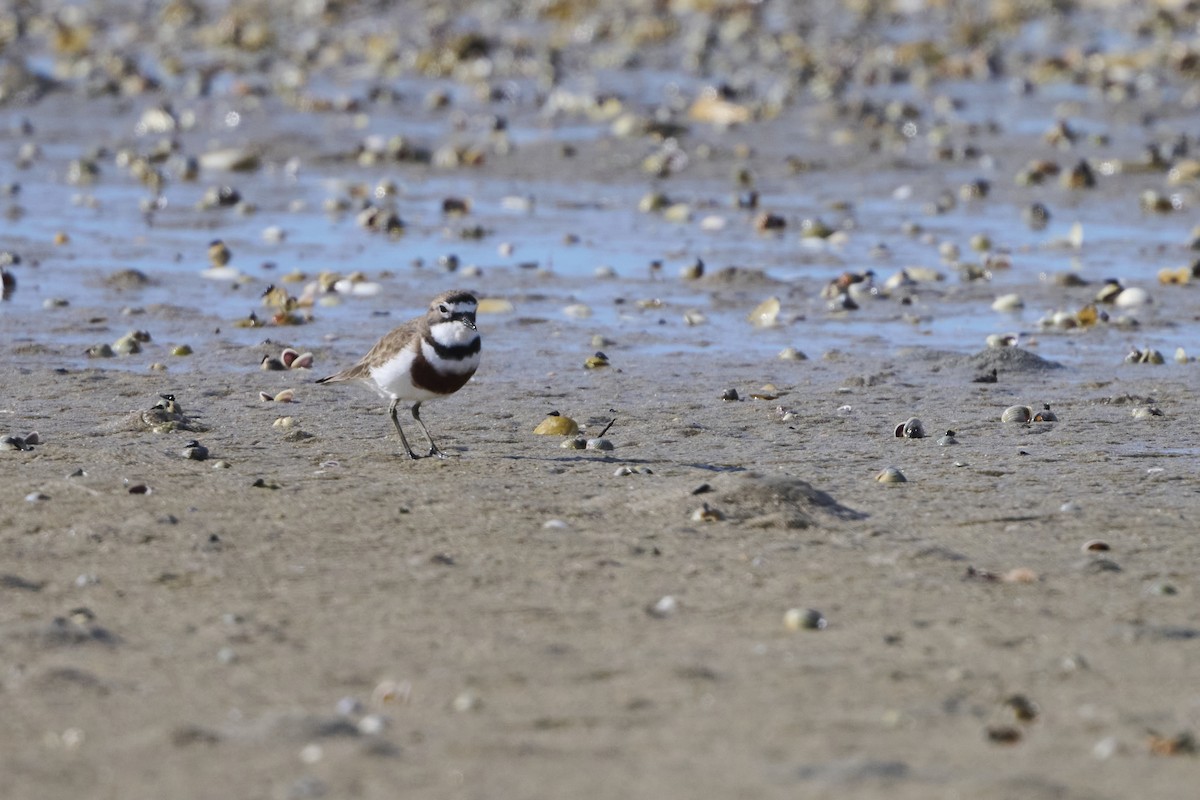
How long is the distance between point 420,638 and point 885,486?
2.82 m

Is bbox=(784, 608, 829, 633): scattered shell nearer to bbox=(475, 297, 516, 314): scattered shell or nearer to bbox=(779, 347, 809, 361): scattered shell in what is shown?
bbox=(779, 347, 809, 361): scattered shell

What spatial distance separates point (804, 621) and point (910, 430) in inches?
126

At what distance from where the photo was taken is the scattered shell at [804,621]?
19.2 ft

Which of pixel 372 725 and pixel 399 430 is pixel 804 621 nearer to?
pixel 372 725

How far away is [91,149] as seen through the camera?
19.4 m

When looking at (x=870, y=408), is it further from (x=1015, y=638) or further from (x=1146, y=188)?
(x=1146, y=188)

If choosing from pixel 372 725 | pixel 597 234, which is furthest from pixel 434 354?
pixel 597 234

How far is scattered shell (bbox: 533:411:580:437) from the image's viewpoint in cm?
893

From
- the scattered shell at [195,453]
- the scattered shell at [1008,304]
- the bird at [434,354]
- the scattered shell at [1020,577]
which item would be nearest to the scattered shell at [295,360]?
the bird at [434,354]

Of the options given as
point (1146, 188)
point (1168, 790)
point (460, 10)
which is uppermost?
point (460, 10)

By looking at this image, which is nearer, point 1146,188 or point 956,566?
point 956,566

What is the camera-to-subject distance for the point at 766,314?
12.1 m

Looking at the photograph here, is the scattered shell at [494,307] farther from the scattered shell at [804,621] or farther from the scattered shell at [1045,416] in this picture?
the scattered shell at [804,621]

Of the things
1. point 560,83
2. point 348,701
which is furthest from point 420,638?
point 560,83
